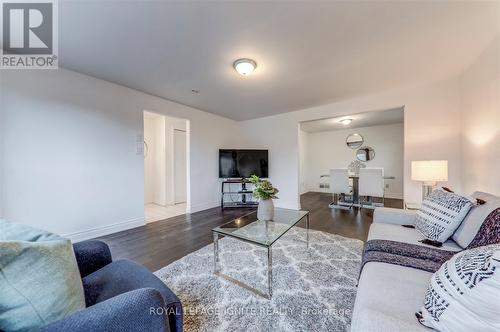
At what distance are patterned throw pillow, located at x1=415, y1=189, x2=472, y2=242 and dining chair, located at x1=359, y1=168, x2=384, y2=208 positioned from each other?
8.71ft

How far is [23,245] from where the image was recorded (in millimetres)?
646

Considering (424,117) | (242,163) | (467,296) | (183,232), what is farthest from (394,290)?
(242,163)

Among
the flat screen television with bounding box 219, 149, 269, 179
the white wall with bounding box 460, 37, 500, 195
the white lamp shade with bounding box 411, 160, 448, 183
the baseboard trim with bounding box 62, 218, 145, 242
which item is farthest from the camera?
the flat screen television with bounding box 219, 149, 269, 179

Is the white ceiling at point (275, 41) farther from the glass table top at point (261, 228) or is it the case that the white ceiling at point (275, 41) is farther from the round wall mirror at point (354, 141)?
the round wall mirror at point (354, 141)

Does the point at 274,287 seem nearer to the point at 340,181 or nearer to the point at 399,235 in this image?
the point at 399,235

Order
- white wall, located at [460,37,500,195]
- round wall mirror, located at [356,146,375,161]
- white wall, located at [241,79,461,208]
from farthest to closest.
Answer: round wall mirror, located at [356,146,375,161], white wall, located at [241,79,461,208], white wall, located at [460,37,500,195]

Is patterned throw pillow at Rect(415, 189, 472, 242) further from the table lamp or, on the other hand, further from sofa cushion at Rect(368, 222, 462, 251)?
the table lamp

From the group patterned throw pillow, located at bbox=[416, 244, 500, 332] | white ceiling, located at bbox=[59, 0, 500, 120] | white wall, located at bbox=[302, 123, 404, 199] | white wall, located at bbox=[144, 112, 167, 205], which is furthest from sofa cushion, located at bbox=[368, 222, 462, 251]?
white wall, located at bbox=[302, 123, 404, 199]

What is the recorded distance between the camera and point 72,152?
2.50m

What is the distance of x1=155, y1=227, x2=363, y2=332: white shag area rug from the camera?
1.25 metres

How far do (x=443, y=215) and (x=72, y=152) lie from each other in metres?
4.04

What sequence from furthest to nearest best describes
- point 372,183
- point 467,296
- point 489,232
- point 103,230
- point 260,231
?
point 372,183, point 103,230, point 260,231, point 489,232, point 467,296

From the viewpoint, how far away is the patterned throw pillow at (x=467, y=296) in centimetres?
57

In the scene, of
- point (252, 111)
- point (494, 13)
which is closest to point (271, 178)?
point (252, 111)
